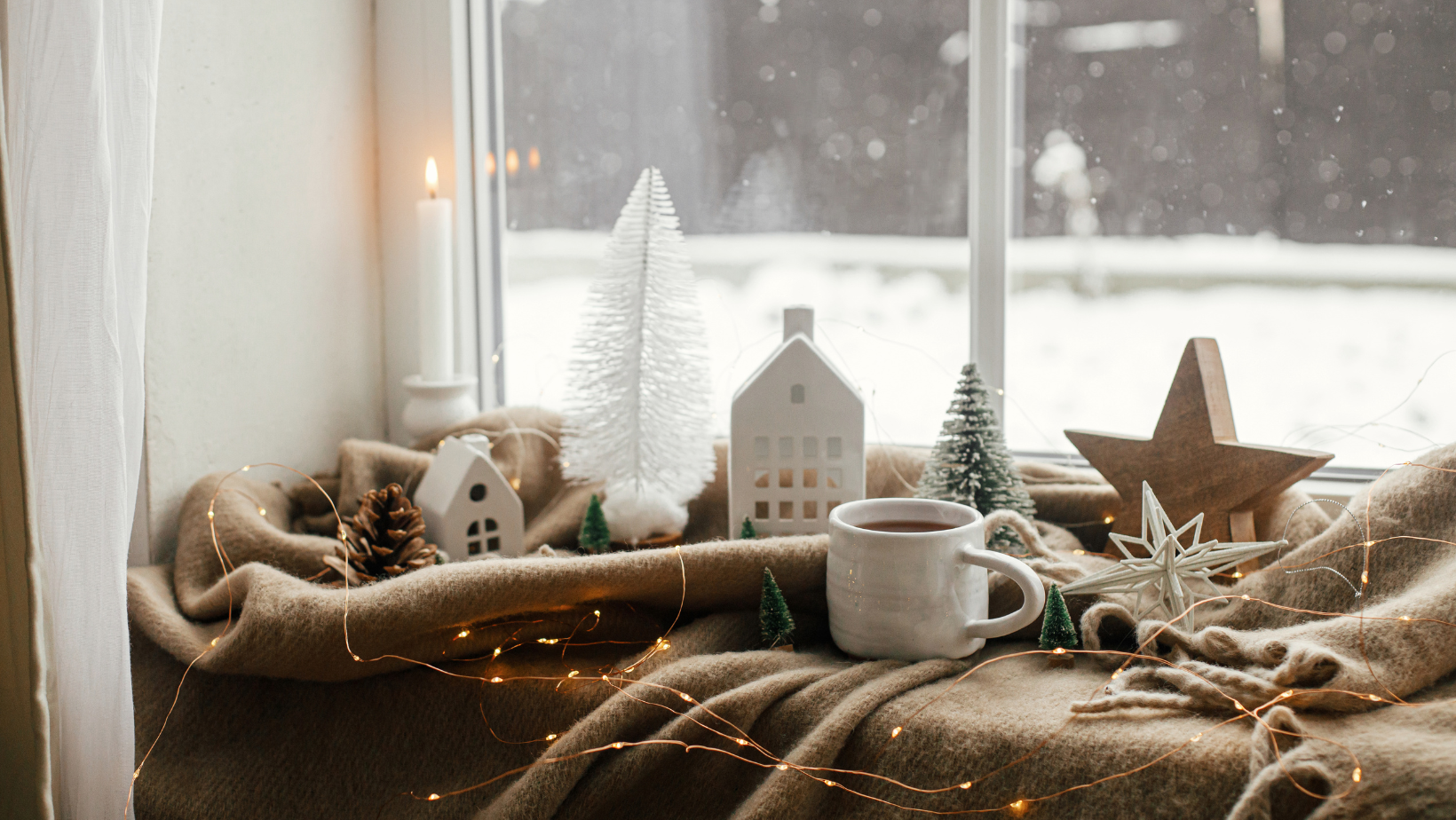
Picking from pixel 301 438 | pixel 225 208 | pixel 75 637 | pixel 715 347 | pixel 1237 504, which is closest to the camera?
pixel 75 637

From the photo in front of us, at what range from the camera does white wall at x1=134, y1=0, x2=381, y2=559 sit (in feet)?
3.05

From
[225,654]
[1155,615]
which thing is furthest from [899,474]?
[225,654]

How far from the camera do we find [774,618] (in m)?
0.78

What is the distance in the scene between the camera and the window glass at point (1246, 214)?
1019 millimetres

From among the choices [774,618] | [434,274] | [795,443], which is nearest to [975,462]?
[795,443]

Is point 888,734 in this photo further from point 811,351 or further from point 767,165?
point 767,165

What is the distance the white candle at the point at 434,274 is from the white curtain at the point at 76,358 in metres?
0.39

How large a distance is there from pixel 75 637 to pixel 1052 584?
2.36 ft

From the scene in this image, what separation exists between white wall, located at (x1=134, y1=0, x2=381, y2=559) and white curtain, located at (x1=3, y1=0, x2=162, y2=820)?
22 cm

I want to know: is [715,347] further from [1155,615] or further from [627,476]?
[1155,615]

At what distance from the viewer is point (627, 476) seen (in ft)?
3.26

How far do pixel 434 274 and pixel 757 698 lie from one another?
0.66 meters

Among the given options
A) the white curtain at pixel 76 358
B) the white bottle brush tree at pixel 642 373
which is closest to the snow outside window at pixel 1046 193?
the white bottle brush tree at pixel 642 373

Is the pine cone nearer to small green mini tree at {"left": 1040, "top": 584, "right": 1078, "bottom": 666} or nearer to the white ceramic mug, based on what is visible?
the white ceramic mug
